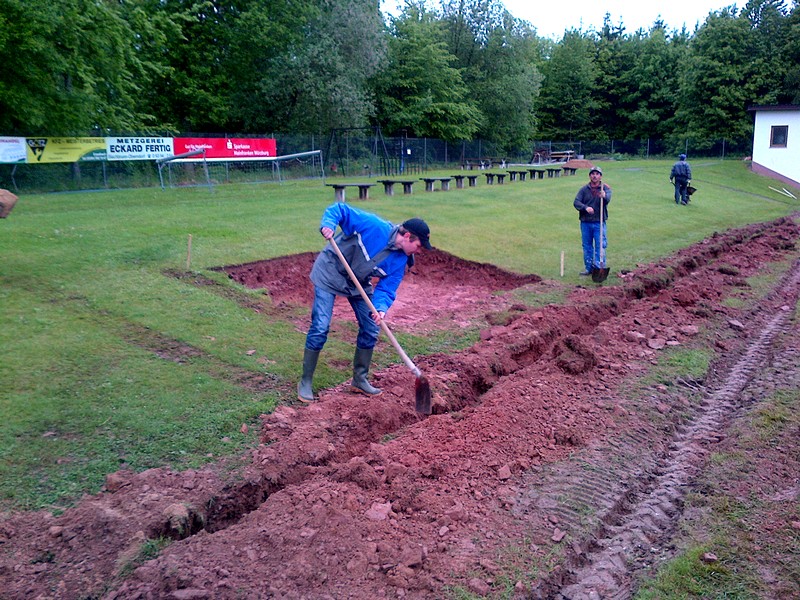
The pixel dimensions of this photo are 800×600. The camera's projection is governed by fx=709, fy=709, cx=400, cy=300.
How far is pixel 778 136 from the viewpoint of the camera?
39.6 metres

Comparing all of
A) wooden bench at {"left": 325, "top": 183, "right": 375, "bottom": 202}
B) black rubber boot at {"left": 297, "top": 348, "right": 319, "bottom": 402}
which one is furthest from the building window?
black rubber boot at {"left": 297, "top": 348, "right": 319, "bottom": 402}

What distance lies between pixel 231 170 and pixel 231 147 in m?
0.94

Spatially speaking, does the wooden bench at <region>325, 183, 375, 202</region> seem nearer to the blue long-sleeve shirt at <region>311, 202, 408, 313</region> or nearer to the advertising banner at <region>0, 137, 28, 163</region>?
the advertising banner at <region>0, 137, 28, 163</region>

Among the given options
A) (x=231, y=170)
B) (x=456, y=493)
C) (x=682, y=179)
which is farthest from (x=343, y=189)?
(x=456, y=493)

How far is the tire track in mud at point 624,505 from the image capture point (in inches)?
171

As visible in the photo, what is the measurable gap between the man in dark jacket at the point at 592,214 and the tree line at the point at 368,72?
18724 millimetres

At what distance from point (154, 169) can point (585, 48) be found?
50.9 m

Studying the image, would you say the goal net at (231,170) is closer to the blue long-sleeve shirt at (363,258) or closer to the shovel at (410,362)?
the blue long-sleeve shirt at (363,258)

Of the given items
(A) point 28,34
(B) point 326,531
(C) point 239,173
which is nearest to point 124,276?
(B) point 326,531

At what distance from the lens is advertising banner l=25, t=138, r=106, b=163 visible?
23250mm

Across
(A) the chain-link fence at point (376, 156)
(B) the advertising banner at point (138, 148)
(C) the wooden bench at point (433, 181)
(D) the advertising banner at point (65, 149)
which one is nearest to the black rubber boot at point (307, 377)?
(C) the wooden bench at point (433, 181)

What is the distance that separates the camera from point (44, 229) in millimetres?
13281

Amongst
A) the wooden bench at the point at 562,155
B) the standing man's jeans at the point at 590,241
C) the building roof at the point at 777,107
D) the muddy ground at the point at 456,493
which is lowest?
the muddy ground at the point at 456,493

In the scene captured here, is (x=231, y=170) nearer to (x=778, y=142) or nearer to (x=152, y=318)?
(x=152, y=318)
